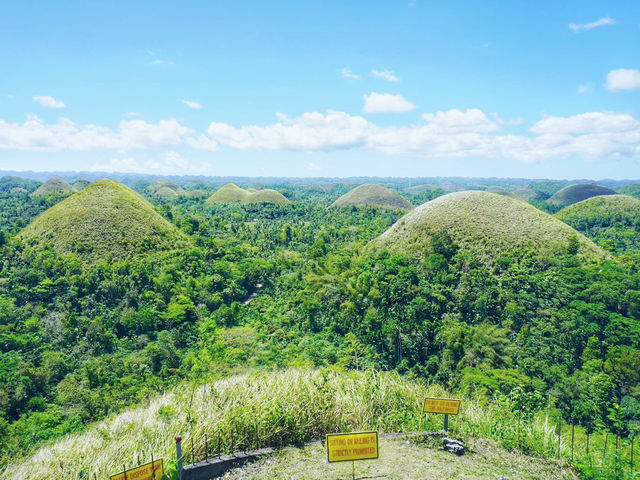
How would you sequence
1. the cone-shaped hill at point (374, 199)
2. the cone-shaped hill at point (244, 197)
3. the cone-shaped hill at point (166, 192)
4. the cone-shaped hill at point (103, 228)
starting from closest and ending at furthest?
the cone-shaped hill at point (103, 228) → the cone-shaped hill at point (244, 197) → the cone-shaped hill at point (374, 199) → the cone-shaped hill at point (166, 192)

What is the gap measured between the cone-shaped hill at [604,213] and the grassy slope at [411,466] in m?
75.9

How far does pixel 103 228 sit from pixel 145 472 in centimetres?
4220

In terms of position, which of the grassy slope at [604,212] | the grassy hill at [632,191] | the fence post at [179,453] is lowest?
the fence post at [179,453]

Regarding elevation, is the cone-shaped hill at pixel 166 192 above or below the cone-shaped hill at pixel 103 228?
above

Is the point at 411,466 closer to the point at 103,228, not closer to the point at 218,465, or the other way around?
the point at 218,465

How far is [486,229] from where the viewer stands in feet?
116

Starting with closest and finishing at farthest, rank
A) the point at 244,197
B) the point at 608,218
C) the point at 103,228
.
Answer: the point at 103,228, the point at 608,218, the point at 244,197

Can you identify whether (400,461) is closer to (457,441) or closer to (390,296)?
(457,441)

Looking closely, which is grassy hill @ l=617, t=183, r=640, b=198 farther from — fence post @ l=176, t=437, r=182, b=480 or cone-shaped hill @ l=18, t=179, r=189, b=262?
fence post @ l=176, t=437, r=182, b=480

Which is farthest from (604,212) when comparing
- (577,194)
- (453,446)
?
(453,446)

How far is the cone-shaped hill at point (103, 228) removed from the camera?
38.2 m

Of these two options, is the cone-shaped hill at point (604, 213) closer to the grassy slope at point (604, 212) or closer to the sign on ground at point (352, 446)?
the grassy slope at point (604, 212)

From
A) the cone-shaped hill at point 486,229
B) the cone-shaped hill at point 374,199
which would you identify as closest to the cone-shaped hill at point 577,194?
the cone-shaped hill at point 374,199

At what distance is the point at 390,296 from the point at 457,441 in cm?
2100
